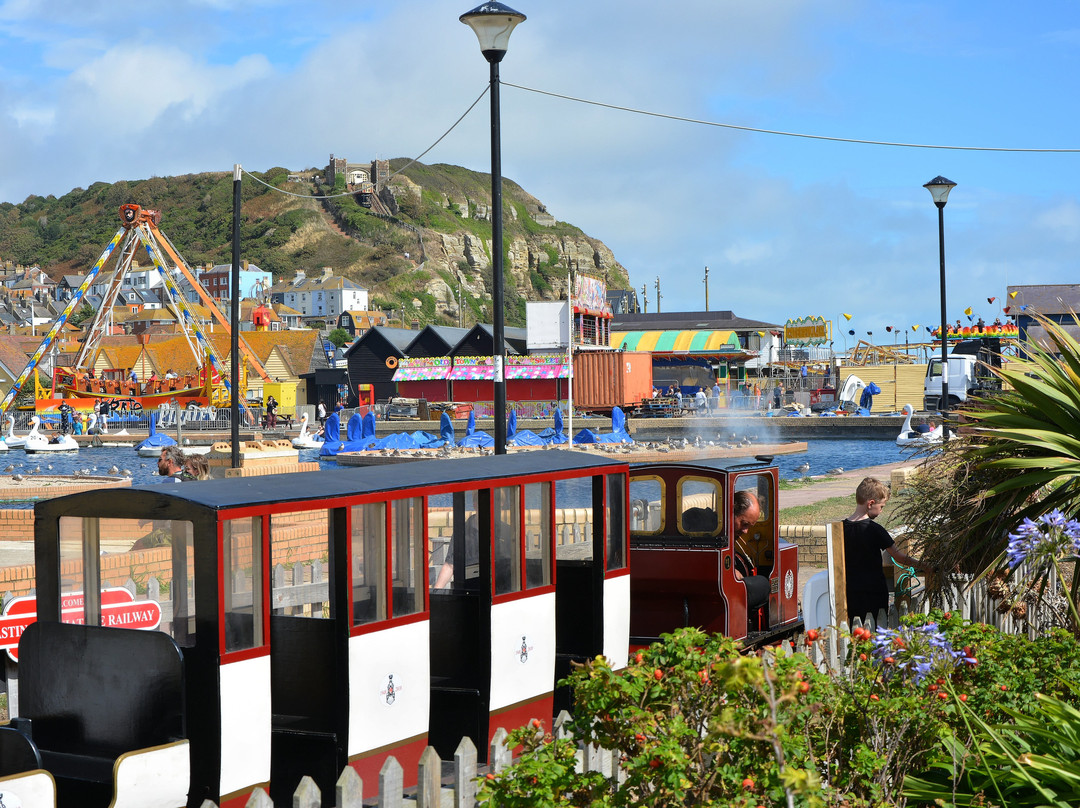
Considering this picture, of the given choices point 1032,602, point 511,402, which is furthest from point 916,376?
point 1032,602

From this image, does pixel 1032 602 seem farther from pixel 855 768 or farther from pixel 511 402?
pixel 511 402

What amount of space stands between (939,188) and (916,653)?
20.6 meters

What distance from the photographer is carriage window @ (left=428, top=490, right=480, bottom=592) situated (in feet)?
23.8

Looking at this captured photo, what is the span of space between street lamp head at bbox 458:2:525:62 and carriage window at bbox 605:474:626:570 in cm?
505

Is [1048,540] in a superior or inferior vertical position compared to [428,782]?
superior

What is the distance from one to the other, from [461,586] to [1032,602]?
4.19 metres

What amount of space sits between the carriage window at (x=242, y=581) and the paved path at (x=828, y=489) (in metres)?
16.3

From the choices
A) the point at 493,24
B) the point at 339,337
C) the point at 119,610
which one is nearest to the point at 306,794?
the point at 119,610

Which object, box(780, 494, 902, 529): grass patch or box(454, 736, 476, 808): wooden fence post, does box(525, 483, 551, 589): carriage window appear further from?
box(780, 494, 902, 529): grass patch

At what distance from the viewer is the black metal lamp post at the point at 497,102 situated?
1080 cm

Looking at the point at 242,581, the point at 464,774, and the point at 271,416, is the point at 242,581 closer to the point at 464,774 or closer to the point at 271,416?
the point at 464,774

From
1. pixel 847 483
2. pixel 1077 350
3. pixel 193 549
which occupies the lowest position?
pixel 847 483

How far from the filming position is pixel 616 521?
819cm

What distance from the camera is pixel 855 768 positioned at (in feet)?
13.6
